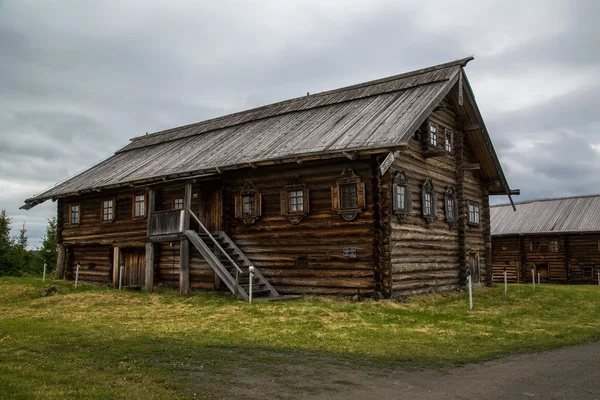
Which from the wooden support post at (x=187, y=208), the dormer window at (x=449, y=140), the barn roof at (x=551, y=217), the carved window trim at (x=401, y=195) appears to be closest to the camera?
the carved window trim at (x=401, y=195)

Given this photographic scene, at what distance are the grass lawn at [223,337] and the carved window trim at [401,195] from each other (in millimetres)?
2920

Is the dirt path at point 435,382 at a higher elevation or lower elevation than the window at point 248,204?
lower

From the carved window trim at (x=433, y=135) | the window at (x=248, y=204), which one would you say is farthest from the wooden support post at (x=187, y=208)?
the carved window trim at (x=433, y=135)

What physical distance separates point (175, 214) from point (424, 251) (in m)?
9.42

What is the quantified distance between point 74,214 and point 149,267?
8334mm

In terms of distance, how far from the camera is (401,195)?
18.1 meters

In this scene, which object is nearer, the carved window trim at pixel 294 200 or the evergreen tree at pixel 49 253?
the carved window trim at pixel 294 200

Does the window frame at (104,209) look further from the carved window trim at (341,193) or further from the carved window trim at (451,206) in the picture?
the carved window trim at (451,206)

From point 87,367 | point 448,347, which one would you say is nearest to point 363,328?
point 448,347

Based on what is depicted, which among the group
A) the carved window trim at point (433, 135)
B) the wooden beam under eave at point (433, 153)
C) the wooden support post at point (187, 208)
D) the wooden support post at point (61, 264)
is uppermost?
the carved window trim at point (433, 135)

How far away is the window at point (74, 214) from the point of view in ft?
90.7

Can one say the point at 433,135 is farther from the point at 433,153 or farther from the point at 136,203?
the point at 136,203

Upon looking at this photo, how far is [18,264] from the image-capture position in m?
40.2

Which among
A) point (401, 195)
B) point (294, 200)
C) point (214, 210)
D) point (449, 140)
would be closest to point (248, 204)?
point (214, 210)
